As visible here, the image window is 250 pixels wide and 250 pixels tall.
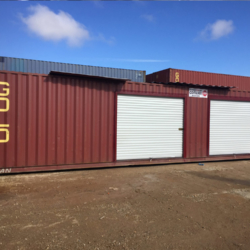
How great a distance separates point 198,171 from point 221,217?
3.84 meters

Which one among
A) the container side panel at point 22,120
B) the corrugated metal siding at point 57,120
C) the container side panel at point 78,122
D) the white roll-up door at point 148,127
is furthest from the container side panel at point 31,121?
the white roll-up door at point 148,127

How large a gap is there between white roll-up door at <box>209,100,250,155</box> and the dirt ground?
2.98 meters

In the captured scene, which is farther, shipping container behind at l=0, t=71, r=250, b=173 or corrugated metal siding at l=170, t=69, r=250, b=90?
corrugated metal siding at l=170, t=69, r=250, b=90

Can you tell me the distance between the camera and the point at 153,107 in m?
8.60

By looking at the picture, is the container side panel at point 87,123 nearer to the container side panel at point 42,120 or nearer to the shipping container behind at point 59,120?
the shipping container behind at point 59,120

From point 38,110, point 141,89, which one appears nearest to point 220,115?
point 141,89

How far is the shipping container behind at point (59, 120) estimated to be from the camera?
665 centimetres

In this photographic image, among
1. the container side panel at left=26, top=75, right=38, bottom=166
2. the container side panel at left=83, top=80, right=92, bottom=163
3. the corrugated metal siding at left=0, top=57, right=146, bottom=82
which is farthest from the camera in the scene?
the corrugated metal siding at left=0, top=57, right=146, bottom=82

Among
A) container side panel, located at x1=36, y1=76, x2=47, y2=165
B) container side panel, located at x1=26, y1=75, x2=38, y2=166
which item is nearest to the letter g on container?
container side panel, located at x1=26, y1=75, x2=38, y2=166

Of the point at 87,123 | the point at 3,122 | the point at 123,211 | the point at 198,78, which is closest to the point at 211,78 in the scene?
the point at 198,78

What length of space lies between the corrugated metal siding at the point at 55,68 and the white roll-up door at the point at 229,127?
7169 mm

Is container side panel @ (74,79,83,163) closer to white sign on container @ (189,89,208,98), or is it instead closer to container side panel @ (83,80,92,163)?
container side panel @ (83,80,92,163)

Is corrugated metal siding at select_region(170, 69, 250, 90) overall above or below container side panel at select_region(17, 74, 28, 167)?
above

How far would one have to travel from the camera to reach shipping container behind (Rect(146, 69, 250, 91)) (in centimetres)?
1357
